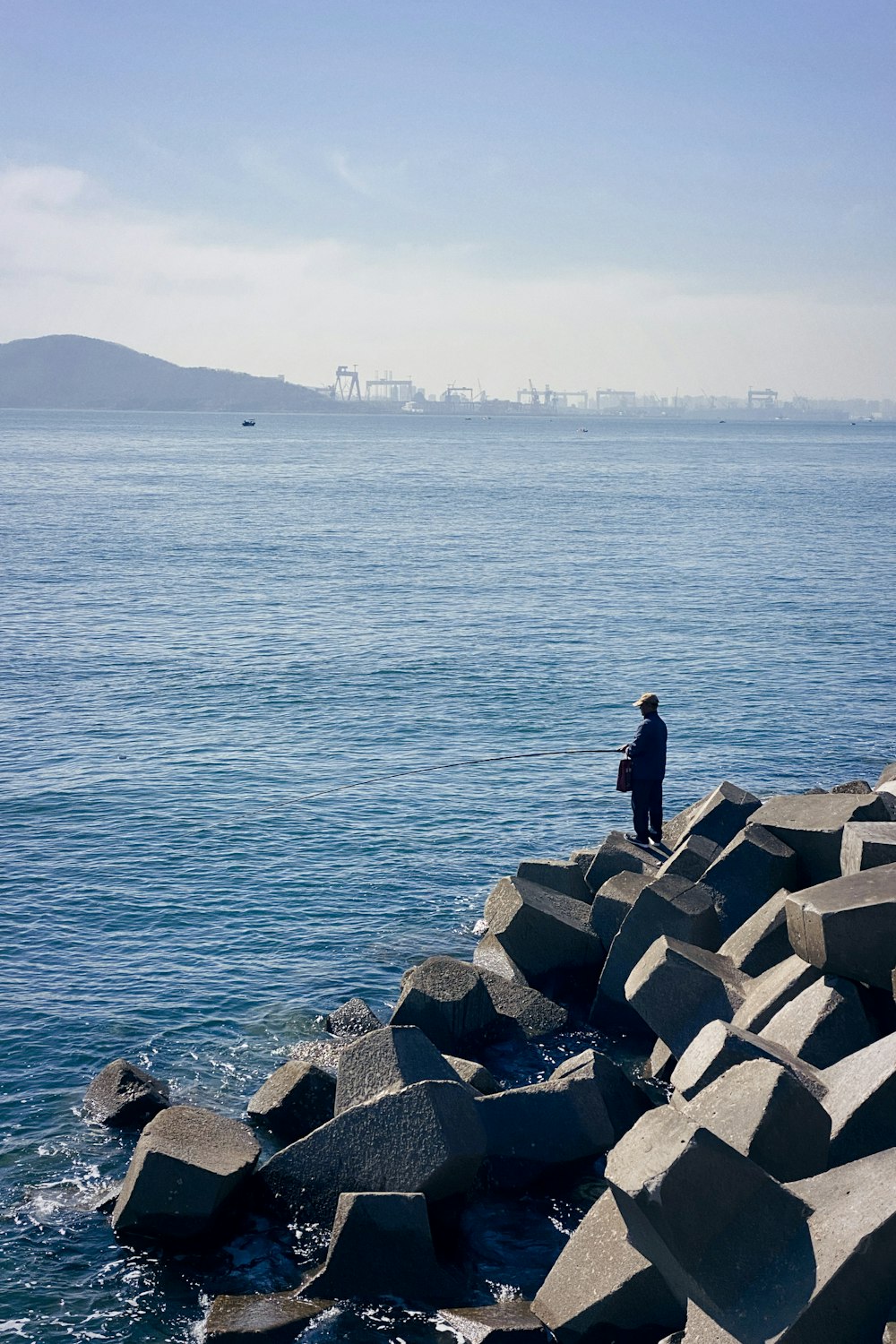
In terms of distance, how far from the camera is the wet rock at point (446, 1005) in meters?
11.5

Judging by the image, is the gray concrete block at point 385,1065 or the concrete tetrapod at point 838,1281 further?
the gray concrete block at point 385,1065

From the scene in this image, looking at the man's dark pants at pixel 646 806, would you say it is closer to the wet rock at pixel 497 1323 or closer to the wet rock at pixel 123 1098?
the wet rock at pixel 123 1098

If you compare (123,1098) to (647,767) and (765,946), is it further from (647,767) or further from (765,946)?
(647,767)

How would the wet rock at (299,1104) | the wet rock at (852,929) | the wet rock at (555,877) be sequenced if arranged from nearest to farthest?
the wet rock at (852,929)
the wet rock at (299,1104)
the wet rock at (555,877)

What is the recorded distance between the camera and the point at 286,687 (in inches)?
1111

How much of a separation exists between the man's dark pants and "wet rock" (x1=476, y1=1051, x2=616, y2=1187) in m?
5.94

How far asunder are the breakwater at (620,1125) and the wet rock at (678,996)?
0.07 ft

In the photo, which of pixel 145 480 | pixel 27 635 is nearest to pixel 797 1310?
pixel 27 635

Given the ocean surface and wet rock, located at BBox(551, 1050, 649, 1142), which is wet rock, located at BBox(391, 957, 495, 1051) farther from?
wet rock, located at BBox(551, 1050, 649, 1142)

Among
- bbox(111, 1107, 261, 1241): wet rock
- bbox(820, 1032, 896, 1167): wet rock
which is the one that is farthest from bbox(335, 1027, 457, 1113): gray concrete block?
bbox(820, 1032, 896, 1167): wet rock

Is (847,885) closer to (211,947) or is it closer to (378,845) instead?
(211,947)

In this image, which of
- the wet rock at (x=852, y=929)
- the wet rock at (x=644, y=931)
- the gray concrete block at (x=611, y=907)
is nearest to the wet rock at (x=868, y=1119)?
the wet rock at (x=852, y=929)

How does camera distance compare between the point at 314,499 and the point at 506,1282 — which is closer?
the point at 506,1282

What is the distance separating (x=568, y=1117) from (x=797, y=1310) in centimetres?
324
